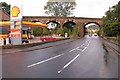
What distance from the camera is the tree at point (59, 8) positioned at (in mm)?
119250

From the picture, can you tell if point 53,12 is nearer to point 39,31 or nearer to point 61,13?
point 61,13

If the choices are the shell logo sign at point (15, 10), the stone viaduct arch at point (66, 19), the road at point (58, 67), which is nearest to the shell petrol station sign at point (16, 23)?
the shell logo sign at point (15, 10)

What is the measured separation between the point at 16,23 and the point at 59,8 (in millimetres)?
88257

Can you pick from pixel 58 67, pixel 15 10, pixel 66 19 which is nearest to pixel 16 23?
pixel 15 10

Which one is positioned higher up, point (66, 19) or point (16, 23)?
point (66, 19)

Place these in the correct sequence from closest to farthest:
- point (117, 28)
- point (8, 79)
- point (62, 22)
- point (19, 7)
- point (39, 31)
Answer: point (8, 79)
point (19, 7)
point (117, 28)
point (39, 31)
point (62, 22)

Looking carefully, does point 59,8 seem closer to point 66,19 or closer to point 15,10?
point 66,19

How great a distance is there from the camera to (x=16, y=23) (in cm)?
3228

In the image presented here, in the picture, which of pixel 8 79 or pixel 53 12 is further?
pixel 53 12

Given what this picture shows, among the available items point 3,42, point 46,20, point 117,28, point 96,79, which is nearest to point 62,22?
point 46,20

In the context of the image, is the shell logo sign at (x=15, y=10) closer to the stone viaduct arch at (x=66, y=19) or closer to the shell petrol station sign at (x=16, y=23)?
the shell petrol station sign at (x=16, y=23)

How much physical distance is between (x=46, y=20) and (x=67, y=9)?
1170 cm

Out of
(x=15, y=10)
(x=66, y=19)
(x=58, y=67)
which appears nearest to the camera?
(x=58, y=67)

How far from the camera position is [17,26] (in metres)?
32.3
